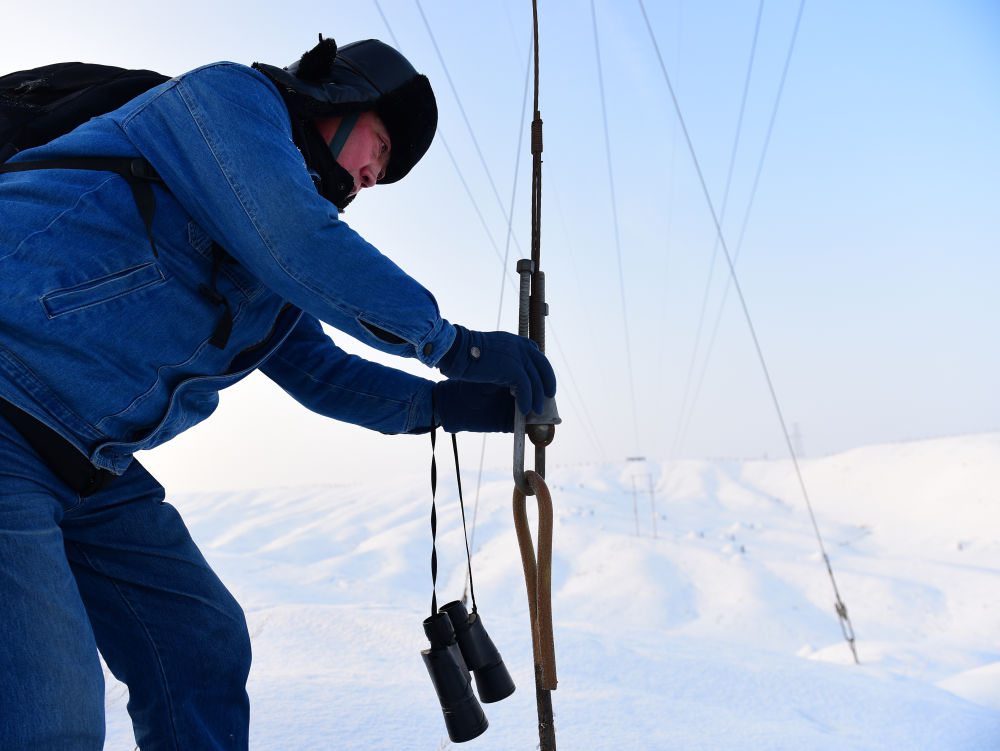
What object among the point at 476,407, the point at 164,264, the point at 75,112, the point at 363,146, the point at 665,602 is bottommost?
the point at 665,602

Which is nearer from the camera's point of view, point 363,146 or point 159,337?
point 159,337

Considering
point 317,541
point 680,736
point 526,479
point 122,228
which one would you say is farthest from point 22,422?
point 317,541

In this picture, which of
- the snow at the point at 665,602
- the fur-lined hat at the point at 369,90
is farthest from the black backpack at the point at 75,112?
the snow at the point at 665,602

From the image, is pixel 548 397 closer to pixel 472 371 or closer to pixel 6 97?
pixel 472 371

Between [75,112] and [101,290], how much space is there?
41 cm

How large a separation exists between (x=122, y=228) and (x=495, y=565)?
9045mm

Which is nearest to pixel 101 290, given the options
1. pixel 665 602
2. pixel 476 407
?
pixel 476 407

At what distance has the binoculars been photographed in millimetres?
1460

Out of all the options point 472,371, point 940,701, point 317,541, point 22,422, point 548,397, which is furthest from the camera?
point 317,541

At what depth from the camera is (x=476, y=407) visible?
5.57 ft

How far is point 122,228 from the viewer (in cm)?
101

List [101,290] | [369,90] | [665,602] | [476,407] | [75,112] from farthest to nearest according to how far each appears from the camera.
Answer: [665,602], [476,407], [369,90], [75,112], [101,290]

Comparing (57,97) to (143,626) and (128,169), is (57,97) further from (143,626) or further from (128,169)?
(143,626)

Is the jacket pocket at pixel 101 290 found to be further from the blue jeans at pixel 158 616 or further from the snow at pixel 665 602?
the snow at pixel 665 602
